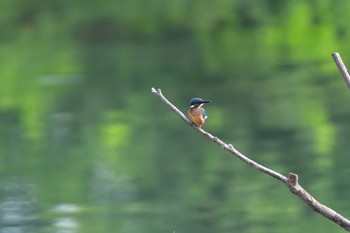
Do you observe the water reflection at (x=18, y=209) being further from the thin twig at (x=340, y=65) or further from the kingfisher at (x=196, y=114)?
the thin twig at (x=340, y=65)

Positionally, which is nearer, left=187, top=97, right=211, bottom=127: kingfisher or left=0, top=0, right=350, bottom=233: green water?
left=187, top=97, right=211, bottom=127: kingfisher

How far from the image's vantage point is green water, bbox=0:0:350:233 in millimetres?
7598

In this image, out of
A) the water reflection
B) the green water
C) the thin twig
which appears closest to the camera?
the thin twig

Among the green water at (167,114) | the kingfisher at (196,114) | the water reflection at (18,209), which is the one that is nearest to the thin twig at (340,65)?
the kingfisher at (196,114)

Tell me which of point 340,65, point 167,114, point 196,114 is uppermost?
point 167,114

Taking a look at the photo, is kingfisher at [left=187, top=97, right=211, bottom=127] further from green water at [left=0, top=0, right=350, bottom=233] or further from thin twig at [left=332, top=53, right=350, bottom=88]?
green water at [left=0, top=0, right=350, bottom=233]

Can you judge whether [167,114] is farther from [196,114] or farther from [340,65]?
[340,65]

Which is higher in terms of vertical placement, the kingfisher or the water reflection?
the water reflection

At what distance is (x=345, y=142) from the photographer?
9281mm

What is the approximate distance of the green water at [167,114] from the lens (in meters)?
7.60

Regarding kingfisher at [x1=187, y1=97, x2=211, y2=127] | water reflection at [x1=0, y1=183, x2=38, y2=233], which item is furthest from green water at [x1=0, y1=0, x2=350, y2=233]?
kingfisher at [x1=187, y1=97, x2=211, y2=127]

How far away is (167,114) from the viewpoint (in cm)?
1142

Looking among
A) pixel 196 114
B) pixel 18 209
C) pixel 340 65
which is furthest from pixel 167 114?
pixel 340 65

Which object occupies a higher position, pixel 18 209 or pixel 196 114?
pixel 18 209
